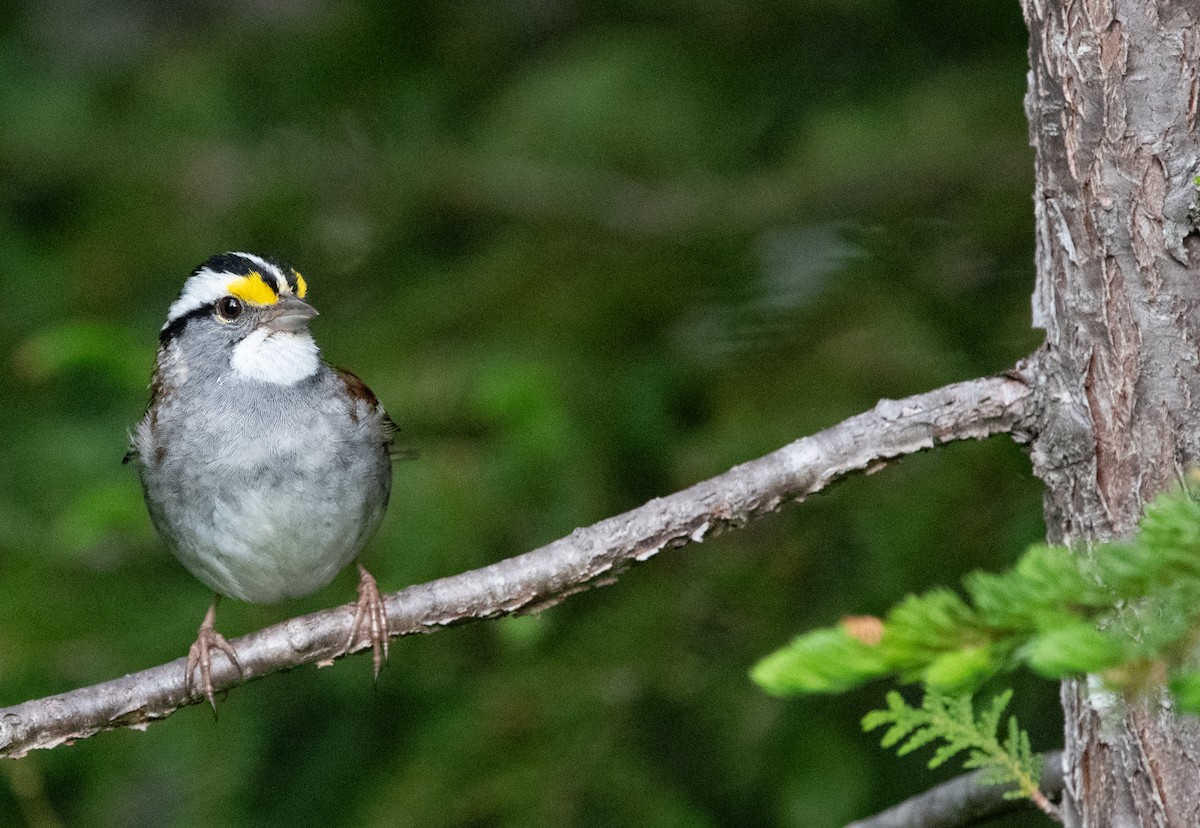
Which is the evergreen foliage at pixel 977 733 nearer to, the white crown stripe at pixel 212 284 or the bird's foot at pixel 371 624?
the bird's foot at pixel 371 624

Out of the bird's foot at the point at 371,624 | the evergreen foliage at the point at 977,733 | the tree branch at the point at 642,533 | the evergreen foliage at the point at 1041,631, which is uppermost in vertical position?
the bird's foot at the point at 371,624

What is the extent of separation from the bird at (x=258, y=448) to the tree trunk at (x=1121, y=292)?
155 cm

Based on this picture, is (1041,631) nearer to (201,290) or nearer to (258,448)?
(258,448)

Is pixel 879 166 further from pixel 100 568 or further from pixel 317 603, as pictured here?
pixel 100 568

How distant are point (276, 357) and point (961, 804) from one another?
5.95ft

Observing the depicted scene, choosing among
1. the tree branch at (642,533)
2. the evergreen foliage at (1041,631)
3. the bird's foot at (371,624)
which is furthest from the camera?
the bird's foot at (371,624)

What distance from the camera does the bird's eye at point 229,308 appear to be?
126 inches

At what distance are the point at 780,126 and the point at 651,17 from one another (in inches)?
31.4

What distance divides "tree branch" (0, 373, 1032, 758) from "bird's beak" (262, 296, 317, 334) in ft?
4.10

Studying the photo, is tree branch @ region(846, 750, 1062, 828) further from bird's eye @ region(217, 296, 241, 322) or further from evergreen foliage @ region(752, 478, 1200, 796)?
bird's eye @ region(217, 296, 241, 322)

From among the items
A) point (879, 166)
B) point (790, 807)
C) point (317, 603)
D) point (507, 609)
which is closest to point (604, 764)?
point (790, 807)

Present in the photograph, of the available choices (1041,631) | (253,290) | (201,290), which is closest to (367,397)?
(253,290)

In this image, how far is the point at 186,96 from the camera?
4.17m

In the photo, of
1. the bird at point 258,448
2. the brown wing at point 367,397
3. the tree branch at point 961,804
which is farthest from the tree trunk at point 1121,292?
the brown wing at point 367,397
